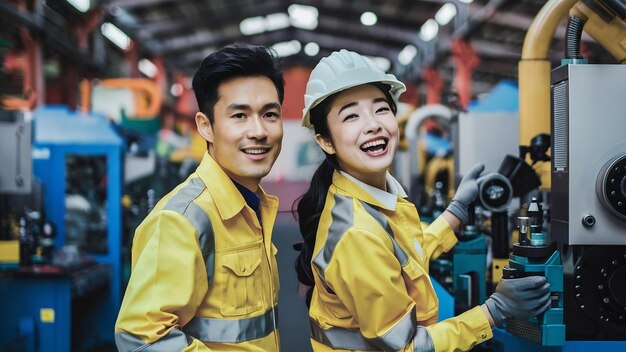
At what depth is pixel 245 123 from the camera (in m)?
1.66

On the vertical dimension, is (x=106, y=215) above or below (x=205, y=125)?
below

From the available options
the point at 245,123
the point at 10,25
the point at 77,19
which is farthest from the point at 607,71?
the point at 77,19

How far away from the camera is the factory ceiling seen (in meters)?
9.25

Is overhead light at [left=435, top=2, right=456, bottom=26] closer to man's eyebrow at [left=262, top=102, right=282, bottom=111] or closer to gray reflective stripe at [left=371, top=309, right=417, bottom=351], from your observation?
man's eyebrow at [left=262, top=102, right=282, bottom=111]

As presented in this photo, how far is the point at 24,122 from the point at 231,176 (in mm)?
2697

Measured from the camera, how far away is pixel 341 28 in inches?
550

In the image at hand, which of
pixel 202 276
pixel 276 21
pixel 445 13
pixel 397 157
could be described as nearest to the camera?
pixel 202 276

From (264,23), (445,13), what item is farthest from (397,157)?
(264,23)

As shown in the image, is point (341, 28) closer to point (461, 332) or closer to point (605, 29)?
point (605, 29)

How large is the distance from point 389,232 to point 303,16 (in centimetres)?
1265

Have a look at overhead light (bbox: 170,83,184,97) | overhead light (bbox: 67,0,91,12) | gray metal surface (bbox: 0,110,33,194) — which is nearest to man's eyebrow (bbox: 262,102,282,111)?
gray metal surface (bbox: 0,110,33,194)

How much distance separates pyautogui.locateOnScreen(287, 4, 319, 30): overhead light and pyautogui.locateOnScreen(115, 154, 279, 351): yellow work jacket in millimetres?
11519

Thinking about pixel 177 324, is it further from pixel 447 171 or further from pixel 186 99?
pixel 186 99

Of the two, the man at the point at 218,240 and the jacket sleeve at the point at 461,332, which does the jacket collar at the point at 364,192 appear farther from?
the jacket sleeve at the point at 461,332
